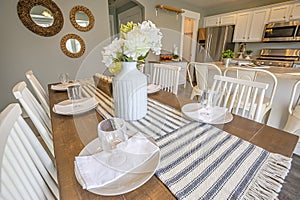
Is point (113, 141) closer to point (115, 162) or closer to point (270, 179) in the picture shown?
point (115, 162)

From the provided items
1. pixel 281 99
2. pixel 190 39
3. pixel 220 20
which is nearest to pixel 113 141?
pixel 281 99

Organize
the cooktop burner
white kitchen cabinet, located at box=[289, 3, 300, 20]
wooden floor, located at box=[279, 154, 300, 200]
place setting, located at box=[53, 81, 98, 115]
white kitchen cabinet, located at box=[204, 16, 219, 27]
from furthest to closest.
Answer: white kitchen cabinet, located at box=[204, 16, 219, 27] < the cooktop burner < white kitchen cabinet, located at box=[289, 3, 300, 20] < wooden floor, located at box=[279, 154, 300, 200] < place setting, located at box=[53, 81, 98, 115]

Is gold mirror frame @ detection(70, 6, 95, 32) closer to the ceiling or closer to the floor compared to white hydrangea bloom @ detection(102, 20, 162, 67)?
closer to the ceiling

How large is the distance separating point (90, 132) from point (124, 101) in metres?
0.23

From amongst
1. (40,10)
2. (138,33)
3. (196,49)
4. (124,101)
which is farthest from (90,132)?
(196,49)

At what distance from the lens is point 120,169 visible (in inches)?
19.2

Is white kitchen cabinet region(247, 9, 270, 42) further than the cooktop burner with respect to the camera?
Yes

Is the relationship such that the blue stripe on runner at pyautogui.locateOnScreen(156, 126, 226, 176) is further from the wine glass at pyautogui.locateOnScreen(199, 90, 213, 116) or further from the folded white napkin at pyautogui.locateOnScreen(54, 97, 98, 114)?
the folded white napkin at pyautogui.locateOnScreen(54, 97, 98, 114)

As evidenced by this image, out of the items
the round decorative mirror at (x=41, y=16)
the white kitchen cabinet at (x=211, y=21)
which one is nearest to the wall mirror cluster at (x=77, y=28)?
the round decorative mirror at (x=41, y=16)

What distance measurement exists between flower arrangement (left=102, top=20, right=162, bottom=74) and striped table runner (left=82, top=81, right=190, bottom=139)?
34cm

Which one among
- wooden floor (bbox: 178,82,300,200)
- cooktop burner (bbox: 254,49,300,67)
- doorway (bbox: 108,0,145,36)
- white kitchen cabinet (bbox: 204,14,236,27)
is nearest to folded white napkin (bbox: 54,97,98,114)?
wooden floor (bbox: 178,82,300,200)

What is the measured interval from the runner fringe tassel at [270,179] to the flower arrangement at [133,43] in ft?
2.20

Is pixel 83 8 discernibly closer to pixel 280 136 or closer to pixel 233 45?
pixel 280 136

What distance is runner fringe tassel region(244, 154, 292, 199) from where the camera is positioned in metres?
0.43
